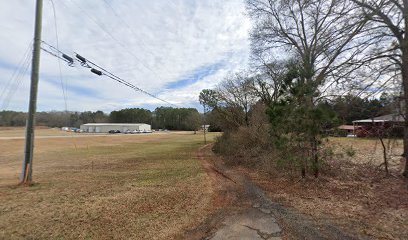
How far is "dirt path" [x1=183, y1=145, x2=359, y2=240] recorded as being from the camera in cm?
436

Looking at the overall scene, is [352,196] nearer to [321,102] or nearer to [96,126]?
[321,102]

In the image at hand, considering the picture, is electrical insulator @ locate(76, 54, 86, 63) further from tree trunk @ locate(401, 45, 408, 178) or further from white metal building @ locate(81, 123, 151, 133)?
white metal building @ locate(81, 123, 151, 133)

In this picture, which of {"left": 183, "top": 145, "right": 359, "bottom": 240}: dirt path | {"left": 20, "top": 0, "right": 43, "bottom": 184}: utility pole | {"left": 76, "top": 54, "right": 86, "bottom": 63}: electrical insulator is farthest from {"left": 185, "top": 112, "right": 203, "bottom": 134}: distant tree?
{"left": 183, "top": 145, "right": 359, "bottom": 240}: dirt path

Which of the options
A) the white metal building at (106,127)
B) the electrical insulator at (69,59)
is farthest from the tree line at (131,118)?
the electrical insulator at (69,59)

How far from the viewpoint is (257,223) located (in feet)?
16.4

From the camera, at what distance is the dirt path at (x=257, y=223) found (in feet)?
14.3

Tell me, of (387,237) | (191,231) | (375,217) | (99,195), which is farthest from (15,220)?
(375,217)

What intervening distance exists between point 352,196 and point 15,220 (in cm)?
864

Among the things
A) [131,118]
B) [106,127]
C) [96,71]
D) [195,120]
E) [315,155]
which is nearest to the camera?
[315,155]

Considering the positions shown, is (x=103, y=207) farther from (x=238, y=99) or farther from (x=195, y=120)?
Result: (x=195, y=120)

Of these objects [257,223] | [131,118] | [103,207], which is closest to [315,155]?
[257,223]

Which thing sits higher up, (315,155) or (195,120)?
(195,120)

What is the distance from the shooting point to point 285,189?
7.86 metres

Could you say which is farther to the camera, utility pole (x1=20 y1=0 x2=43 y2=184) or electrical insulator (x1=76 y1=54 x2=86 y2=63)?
electrical insulator (x1=76 y1=54 x2=86 y2=63)
